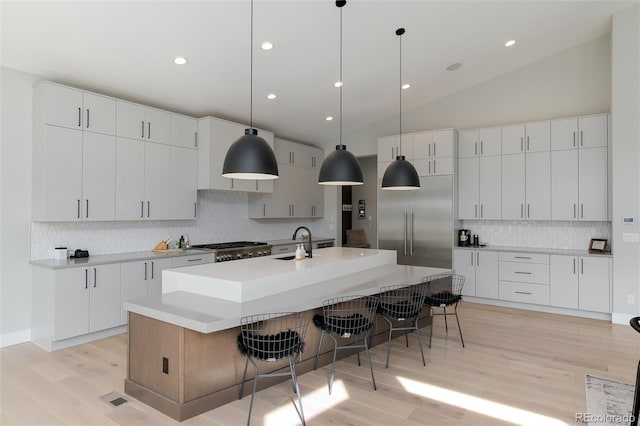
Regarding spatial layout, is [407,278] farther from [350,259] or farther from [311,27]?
[311,27]

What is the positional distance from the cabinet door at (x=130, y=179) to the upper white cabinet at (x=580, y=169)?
Answer: 18.5 feet

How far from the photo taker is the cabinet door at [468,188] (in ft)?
21.1

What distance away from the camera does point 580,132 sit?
5.56 metres

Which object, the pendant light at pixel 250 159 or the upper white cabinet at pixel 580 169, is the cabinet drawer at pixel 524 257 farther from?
the pendant light at pixel 250 159

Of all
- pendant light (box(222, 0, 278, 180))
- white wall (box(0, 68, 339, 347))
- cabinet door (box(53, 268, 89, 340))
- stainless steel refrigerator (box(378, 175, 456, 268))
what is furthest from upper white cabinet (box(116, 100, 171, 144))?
stainless steel refrigerator (box(378, 175, 456, 268))

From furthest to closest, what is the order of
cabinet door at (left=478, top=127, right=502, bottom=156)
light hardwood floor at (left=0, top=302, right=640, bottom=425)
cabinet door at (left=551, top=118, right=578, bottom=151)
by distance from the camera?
cabinet door at (left=478, top=127, right=502, bottom=156) < cabinet door at (left=551, top=118, right=578, bottom=151) < light hardwood floor at (left=0, top=302, right=640, bottom=425)

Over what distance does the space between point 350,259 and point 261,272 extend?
48.2 inches

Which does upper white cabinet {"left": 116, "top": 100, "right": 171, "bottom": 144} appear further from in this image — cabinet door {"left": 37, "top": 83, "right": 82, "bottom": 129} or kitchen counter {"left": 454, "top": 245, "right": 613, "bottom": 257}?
kitchen counter {"left": 454, "top": 245, "right": 613, "bottom": 257}

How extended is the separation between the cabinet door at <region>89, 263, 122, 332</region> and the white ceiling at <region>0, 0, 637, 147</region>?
82.8 inches

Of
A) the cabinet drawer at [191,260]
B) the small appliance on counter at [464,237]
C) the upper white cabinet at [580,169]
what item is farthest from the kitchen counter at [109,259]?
the upper white cabinet at [580,169]

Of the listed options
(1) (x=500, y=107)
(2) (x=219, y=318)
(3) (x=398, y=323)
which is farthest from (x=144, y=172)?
(1) (x=500, y=107)

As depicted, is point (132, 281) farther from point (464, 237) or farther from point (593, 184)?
point (593, 184)

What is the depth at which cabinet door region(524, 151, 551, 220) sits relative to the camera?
5825 mm

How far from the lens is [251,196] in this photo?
6805mm
